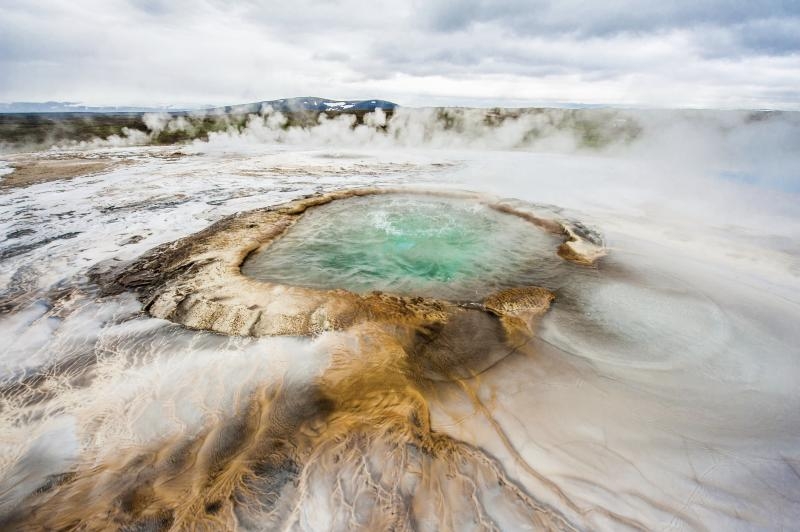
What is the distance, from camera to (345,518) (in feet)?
8.99

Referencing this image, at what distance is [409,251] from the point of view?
24.9 ft

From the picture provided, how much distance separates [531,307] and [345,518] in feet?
12.7

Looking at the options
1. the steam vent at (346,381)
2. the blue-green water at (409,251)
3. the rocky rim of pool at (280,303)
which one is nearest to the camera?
the steam vent at (346,381)

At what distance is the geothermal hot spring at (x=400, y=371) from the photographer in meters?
2.87

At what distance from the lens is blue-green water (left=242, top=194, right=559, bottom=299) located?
6.33 meters

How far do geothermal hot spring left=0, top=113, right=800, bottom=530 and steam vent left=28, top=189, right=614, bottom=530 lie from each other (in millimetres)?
23

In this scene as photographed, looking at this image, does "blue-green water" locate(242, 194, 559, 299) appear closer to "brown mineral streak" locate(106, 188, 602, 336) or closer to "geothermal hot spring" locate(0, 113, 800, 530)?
"geothermal hot spring" locate(0, 113, 800, 530)

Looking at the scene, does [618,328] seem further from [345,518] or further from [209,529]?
[209,529]

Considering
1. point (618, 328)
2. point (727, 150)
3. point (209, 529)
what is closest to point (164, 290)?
point (209, 529)

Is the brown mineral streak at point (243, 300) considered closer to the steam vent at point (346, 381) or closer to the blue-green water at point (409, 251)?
the steam vent at point (346, 381)

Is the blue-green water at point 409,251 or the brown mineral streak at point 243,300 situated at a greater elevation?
the brown mineral streak at point 243,300

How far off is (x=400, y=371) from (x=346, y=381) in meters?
0.64

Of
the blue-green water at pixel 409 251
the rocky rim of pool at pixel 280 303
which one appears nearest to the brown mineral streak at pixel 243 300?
the rocky rim of pool at pixel 280 303

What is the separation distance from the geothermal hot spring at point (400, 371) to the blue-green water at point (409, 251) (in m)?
0.07
